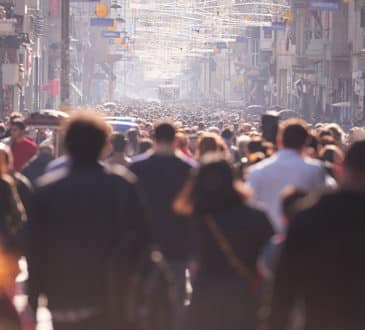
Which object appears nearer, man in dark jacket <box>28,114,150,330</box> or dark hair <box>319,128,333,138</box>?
man in dark jacket <box>28,114,150,330</box>

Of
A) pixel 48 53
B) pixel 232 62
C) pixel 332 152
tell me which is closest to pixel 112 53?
pixel 232 62

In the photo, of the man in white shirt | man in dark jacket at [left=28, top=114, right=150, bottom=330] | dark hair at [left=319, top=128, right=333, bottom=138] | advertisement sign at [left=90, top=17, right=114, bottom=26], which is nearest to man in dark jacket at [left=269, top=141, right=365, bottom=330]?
man in dark jacket at [left=28, top=114, right=150, bottom=330]

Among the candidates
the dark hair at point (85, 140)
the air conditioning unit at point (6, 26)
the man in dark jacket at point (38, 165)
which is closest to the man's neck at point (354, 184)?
the dark hair at point (85, 140)

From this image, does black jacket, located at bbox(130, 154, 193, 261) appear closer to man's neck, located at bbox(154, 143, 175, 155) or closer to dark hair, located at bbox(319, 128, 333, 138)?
man's neck, located at bbox(154, 143, 175, 155)

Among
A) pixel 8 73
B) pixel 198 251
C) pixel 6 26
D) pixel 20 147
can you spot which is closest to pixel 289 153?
pixel 198 251

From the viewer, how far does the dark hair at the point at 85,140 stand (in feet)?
24.1

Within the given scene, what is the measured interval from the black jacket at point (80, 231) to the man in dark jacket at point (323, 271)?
3.02ft

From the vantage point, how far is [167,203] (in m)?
10.6

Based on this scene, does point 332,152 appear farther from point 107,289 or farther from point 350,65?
point 350,65

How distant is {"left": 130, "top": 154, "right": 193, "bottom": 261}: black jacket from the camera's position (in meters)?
10.6

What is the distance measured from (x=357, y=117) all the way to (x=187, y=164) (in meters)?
64.3

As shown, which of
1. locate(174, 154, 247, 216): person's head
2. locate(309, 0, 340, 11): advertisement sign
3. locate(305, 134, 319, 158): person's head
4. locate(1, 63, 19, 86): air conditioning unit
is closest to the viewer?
locate(174, 154, 247, 216): person's head

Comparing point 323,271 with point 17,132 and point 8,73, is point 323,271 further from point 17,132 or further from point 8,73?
point 8,73

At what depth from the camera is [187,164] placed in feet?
35.4
